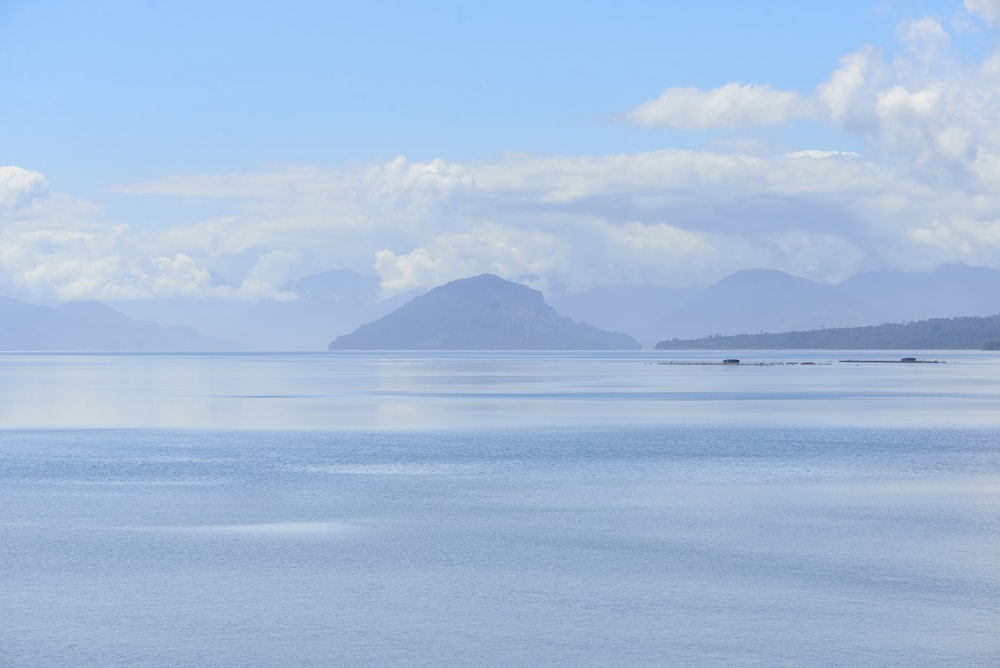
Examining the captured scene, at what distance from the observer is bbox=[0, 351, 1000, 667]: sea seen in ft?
73.4

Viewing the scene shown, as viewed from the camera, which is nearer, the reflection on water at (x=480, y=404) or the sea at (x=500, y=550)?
the sea at (x=500, y=550)

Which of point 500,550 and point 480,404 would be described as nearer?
point 500,550

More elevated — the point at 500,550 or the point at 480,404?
the point at 480,404

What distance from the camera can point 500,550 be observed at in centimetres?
3167

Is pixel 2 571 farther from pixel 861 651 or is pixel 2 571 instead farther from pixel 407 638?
pixel 861 651

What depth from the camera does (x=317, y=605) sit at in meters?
25.3

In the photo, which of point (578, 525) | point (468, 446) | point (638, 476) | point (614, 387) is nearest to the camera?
point (578, 525)

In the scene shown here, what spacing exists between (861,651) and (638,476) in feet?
93.3

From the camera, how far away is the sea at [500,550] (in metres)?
22.4

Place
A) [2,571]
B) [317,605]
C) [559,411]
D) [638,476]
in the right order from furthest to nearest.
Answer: [559,411]
[638,476]
[2,571]
[317,605]

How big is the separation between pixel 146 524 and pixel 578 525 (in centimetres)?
1303

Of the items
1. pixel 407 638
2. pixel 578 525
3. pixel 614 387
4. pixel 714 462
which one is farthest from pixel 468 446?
pixel 614 387

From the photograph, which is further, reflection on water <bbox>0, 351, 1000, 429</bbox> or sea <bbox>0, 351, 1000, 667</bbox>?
reflection on water <bbox>0, 351, 1000, 429</bbox>

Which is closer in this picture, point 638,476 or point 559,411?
point 638,476
